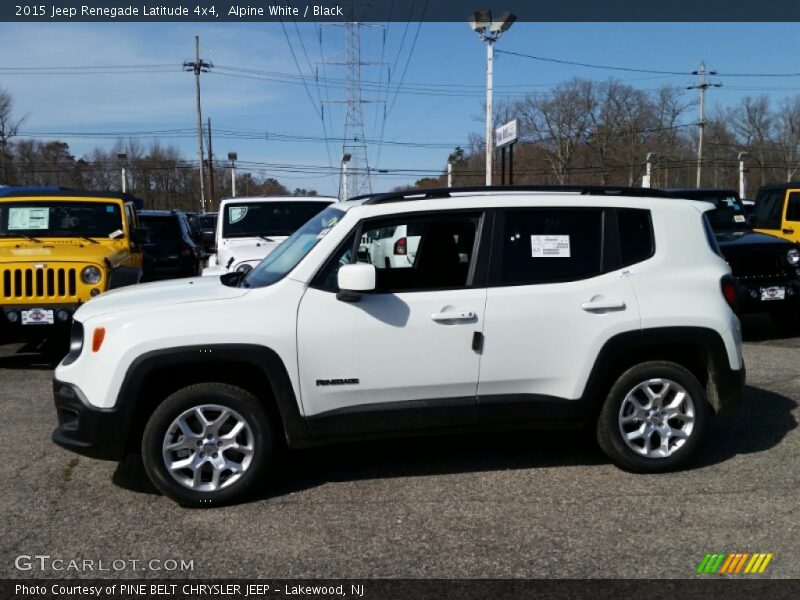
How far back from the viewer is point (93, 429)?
4.51 metres

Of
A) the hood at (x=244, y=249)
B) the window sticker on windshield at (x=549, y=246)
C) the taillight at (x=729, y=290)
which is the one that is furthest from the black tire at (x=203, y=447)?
the hood at (x=244, y=249)

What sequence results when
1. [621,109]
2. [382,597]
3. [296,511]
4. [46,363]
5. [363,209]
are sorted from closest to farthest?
[382,597] → [296,511] → [363,209] → [46,363] → [621,109]

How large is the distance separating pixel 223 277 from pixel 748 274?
705cm

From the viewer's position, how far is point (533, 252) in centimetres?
502

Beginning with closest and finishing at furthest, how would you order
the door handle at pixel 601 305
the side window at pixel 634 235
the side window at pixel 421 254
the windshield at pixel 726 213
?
the side window at pixel 421 254 < the door handle at pixel 601 305 < the side window at pixel 634 235 < the windshield at pixel 726 213

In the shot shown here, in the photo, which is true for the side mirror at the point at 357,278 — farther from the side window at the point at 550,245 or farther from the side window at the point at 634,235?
the side window at the point at 634,235

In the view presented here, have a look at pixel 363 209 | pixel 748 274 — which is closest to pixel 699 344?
pixel 363 209

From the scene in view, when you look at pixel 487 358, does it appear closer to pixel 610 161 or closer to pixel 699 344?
pixel 699 344

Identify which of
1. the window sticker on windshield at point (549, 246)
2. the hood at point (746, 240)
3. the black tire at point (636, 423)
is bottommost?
the black tire at point (636, 423)

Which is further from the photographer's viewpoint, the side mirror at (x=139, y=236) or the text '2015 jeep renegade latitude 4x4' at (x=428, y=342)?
the side mirror at (x=139, y=236)

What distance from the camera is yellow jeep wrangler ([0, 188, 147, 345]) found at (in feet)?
26.5

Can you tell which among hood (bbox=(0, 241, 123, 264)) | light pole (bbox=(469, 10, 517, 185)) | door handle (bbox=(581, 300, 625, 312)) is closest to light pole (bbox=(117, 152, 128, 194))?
light pole (bbox=(469, 10, 517, 185))

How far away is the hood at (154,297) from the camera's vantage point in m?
4.68

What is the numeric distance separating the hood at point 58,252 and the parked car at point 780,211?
10401 mm
